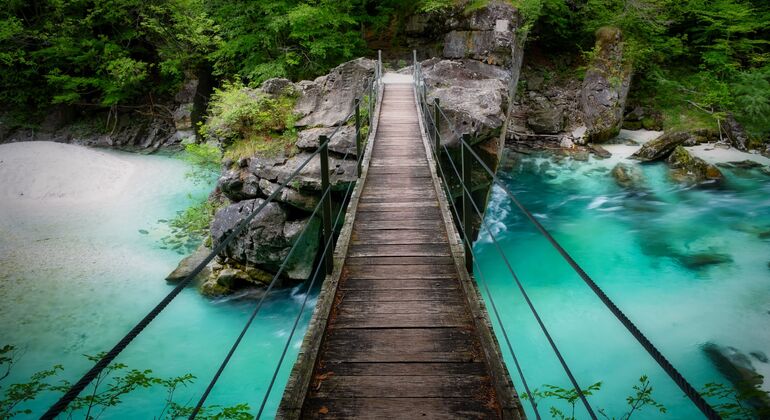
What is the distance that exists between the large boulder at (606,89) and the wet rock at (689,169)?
98.3 inches

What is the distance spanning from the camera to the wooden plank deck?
7.84 feet

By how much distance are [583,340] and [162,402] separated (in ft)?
23.4

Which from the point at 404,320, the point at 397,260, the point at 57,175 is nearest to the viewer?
the point at 404,320

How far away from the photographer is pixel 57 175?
13.5 meters

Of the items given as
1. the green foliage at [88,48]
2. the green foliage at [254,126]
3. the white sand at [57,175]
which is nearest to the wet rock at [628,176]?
the green foliage at [254,126]

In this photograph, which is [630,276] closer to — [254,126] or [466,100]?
[466,100]

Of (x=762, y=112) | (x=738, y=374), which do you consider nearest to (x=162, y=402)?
(x=738, y=374)

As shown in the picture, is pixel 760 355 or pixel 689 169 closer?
pixel 760 355

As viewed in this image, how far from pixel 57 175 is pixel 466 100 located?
13438 mm

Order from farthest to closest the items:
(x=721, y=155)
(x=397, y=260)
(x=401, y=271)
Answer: (x=721, y=155)
(x=397, y=260)
(x=401, y=271)

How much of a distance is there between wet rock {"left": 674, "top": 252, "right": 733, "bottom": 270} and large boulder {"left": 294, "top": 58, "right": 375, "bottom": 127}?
8254 mm

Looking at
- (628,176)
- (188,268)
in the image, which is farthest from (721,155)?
(188,268)

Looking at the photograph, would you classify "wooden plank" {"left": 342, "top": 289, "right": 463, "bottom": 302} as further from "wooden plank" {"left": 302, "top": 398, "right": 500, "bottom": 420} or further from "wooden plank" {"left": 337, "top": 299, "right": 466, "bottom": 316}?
"wooden plank" {"left": 302, "top": 398, "right": 500, "bottom": 420}

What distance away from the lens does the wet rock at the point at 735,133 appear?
46.5 ft
